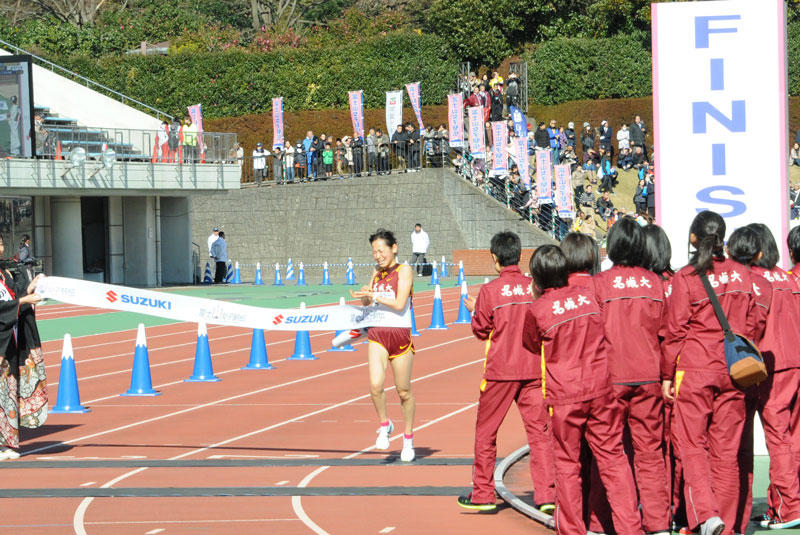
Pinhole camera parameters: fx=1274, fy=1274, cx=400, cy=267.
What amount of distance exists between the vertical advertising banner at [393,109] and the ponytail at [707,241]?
36196 mm

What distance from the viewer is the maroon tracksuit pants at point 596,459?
23.7 ft

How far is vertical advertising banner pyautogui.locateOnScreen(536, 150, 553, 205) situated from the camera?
37.4 metres

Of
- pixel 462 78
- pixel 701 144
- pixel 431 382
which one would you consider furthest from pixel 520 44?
pixel 701 144

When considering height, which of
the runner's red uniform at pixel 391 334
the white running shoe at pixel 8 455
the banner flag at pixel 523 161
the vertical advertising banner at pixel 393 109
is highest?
the vertical advertising banner at pixel 393 109

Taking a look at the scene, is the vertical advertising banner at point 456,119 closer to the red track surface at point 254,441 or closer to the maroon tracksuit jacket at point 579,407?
the red track surface at point 254,441

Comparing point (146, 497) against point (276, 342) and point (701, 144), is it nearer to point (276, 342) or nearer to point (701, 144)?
point (701, 144)

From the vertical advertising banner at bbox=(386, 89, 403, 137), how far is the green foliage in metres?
7.08

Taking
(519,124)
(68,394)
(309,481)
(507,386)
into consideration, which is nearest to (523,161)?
(519,124)

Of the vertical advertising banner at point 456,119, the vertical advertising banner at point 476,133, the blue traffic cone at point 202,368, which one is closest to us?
the blue traffic cone at point 202,368

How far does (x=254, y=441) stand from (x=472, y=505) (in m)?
4.05

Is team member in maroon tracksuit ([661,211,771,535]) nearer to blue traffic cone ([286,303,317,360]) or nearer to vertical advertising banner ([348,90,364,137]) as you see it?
blue traffic cone ([286,303,317,360])

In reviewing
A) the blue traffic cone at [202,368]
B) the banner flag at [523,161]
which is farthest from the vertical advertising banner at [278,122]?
the blue traffic cone at [202,368]

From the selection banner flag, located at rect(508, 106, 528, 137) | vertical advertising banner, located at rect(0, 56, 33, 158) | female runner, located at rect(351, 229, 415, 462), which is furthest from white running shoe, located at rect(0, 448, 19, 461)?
banner flag, located at rect(508, 106, 528, 137)

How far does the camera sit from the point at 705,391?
751 cm
